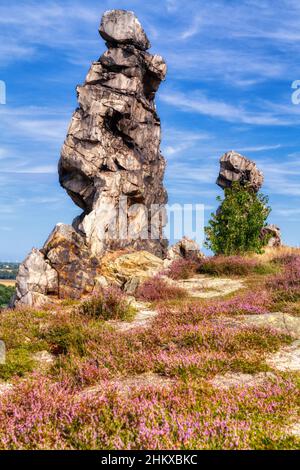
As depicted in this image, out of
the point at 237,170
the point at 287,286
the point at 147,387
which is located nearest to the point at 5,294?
the point at 237,170

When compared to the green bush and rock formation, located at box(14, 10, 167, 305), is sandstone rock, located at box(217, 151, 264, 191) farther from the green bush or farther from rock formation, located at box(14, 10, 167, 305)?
the green bush

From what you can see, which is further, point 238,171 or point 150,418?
point 238,171

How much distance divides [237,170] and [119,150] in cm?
2245

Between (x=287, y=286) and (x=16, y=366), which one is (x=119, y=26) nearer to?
(x=287, y=286)

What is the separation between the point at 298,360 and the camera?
28.2ft

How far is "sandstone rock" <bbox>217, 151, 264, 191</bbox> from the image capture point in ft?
188

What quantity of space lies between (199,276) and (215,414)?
70.4 feet

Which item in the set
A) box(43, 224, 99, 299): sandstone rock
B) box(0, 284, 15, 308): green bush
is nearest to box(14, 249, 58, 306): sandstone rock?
box(43, 224, 99, 299): sandstone rock

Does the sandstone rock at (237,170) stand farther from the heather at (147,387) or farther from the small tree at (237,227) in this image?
the heather at (147,387)

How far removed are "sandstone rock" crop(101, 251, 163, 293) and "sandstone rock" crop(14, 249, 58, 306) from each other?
385 cm

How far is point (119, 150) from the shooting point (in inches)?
1614

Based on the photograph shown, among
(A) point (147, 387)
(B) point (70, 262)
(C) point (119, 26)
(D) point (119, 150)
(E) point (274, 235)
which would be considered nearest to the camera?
(A) point (147, 387)
